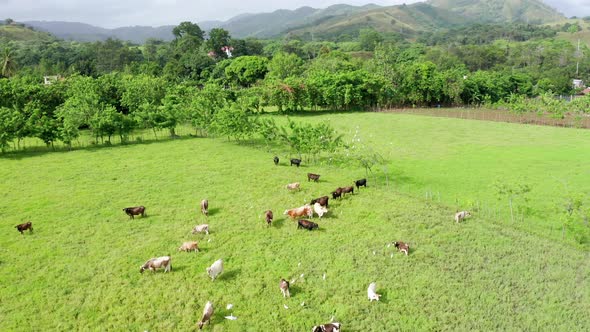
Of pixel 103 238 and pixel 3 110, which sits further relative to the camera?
pixel 3 110

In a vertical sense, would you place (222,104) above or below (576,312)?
above

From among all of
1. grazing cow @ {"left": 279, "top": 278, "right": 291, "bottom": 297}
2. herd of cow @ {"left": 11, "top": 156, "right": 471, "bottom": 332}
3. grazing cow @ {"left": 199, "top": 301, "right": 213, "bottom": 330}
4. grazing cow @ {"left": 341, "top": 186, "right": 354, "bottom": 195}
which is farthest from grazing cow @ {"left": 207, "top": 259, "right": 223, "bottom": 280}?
grazing cow @ {"left": 341, "top": 186, "right": 354, "bottom": 195}

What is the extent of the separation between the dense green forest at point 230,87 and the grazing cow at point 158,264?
22.3 meters

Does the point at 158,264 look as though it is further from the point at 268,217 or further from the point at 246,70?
the point at 246,70

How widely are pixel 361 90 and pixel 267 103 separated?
50.1 feet

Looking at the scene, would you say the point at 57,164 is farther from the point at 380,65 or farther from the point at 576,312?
the point at 380,65

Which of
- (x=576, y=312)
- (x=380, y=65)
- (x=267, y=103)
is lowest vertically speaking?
(x=576, y=312)

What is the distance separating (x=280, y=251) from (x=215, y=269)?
3176 mm

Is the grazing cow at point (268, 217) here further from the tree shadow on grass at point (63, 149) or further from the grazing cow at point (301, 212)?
the tree shadow on grass at point (63, 149)

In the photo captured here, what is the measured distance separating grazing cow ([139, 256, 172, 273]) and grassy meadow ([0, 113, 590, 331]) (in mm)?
298

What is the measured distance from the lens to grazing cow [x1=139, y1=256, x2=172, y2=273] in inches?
618

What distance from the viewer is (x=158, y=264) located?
51.4 ft

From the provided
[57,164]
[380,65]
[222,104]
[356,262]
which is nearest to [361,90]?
[380,65]

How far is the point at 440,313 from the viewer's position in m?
13.3
